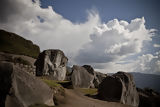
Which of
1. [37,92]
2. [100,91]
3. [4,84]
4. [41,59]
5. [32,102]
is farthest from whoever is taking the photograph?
[41,59]

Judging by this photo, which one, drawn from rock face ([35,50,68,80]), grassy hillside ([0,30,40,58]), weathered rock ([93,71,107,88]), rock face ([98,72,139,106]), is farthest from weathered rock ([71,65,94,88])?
grassy hillside ([0,30,40,58])

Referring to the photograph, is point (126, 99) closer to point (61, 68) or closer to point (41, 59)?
point (61, 68)

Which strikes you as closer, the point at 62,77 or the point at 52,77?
the point at 52,77

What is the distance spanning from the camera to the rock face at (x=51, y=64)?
27906mm

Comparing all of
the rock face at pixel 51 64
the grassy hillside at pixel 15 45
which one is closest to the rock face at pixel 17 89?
the rock face at pixel 51 64

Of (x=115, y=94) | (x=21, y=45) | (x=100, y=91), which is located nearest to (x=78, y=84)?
(x=100, y=91)

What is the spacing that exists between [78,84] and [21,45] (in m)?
44.0

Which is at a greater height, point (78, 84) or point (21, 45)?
point (21, 45)

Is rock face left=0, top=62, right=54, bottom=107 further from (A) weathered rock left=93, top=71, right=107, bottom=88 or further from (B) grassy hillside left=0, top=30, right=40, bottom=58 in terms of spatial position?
(B) grassy hillside left=0, top=30, right=40, bottom=58

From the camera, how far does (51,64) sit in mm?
28906

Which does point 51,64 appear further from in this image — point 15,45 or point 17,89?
point 15,45

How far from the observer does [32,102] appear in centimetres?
839

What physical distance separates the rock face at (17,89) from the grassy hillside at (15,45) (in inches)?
1780

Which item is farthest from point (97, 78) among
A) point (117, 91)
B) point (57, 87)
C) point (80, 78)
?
point (57, 87)
